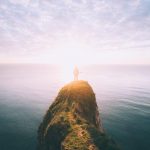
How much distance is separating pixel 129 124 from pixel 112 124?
5952 millimetres

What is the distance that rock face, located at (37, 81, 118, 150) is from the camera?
61.6ft

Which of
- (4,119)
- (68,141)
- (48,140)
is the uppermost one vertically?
(68,141)

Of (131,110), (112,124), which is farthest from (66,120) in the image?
(131,110)

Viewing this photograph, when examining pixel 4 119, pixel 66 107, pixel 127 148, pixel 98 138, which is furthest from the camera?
pixel 4 119

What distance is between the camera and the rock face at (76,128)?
1876 centimetres

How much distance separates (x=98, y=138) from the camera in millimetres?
19672

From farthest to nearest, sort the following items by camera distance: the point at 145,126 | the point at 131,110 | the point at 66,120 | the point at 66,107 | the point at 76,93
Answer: the point at 131,110
the point at 145,126
the point at 76,93
the point at 66,107
the point at 66,120

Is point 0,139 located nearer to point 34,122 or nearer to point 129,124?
point 34,122

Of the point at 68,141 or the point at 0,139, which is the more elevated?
the point at 68,141

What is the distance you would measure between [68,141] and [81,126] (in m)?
3.46

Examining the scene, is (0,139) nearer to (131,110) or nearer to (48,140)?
(48,140)

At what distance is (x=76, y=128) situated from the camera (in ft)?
74.2

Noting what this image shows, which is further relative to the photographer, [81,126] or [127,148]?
[127,148]

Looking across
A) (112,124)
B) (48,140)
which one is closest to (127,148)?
(112,124)
